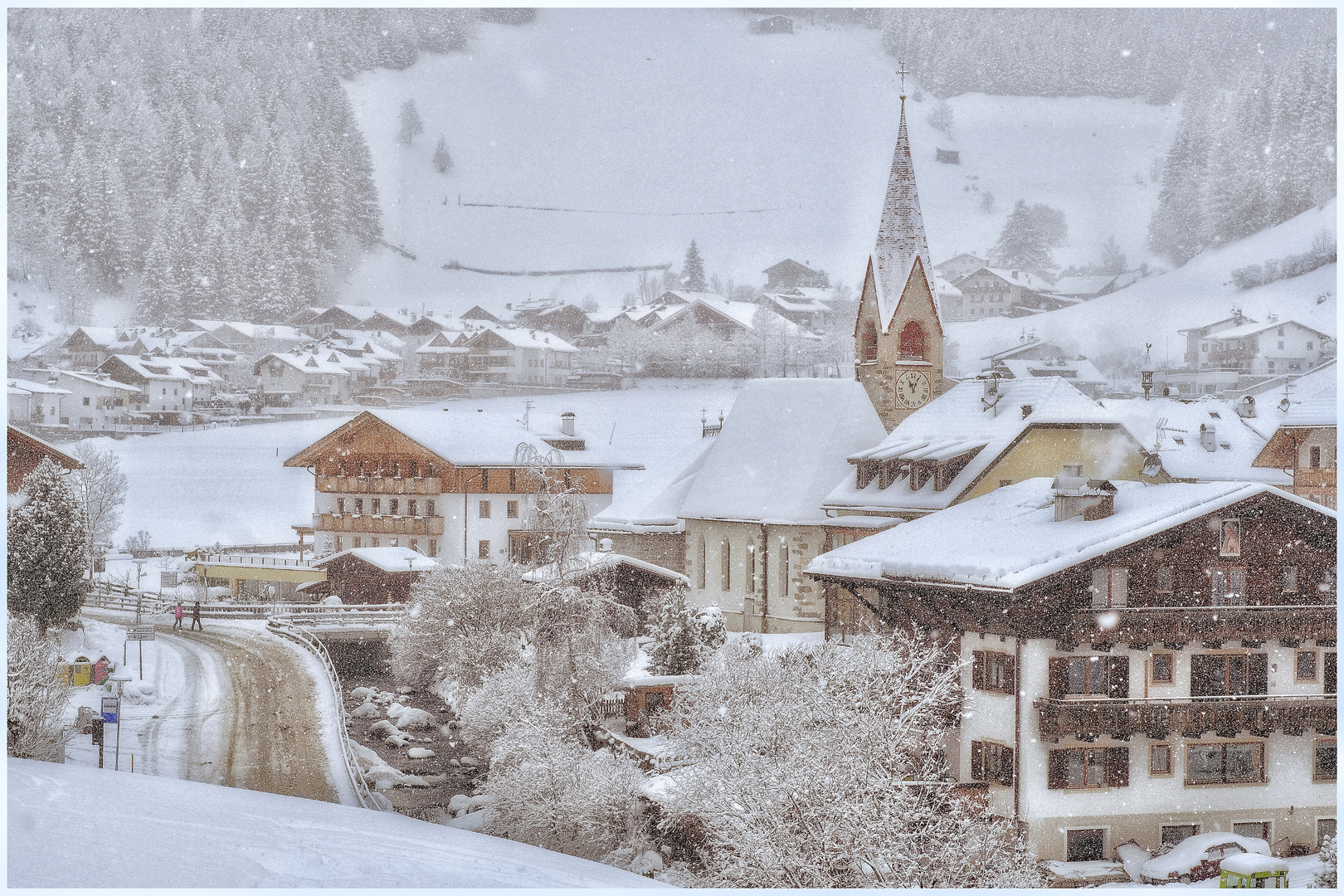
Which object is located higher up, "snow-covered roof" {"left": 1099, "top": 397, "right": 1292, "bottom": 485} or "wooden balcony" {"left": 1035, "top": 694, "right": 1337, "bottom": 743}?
"snow-covered roof" {"left": 1099, "top": 397, "right": 1292, "bottom": 485}

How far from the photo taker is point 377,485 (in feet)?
48.9

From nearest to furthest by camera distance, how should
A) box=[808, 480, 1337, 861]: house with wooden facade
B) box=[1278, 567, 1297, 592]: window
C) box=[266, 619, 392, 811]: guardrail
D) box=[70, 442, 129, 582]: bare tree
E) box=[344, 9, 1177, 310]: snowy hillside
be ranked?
1. box=[808, 480, 1337, 861]: house with wooden facade
2. box=[1278, 567, 1297, 592]: window
3. box=[266, 619, 392, 811]: guardrail
4. box=[70, 442, 129, 582]: bare tree
5. box=[344, 9, 1177, 310]: snowy hillside

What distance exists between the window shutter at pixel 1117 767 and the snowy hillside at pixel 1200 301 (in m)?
4.46

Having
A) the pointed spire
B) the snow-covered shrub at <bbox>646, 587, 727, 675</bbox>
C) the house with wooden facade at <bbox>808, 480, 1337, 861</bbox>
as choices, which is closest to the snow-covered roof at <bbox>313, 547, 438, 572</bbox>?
the snow-covered shrub at <bbox>646, 587, 727, 675</bbox>

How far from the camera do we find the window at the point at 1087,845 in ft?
40.6

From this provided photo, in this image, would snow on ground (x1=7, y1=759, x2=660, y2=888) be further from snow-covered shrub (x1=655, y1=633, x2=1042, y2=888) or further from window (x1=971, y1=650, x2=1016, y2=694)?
window (x1=971, y1=650, x2=1016, y2=694)

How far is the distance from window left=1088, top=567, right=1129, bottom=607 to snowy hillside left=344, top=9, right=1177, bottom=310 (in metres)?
3.72

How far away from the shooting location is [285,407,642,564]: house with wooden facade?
14672 mm

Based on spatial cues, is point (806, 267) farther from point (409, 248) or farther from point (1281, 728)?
point (1281, 728)

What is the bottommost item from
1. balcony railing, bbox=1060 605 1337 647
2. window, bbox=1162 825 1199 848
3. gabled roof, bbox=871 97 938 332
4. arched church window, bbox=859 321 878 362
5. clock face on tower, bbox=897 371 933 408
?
window, bbox=1162 825 1199 848

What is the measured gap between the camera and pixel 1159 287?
14.1 meters

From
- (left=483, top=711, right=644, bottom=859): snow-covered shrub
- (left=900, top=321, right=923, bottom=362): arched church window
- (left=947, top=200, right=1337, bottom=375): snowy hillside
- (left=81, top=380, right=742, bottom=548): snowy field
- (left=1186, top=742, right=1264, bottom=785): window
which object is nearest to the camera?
(left=1186, top=742, right=1264, bottom=785): window

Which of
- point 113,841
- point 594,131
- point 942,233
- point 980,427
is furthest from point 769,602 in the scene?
point 113,841

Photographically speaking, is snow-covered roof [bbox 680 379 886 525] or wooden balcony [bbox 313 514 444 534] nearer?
wooden balcony [bbox 313 514 444 534]
